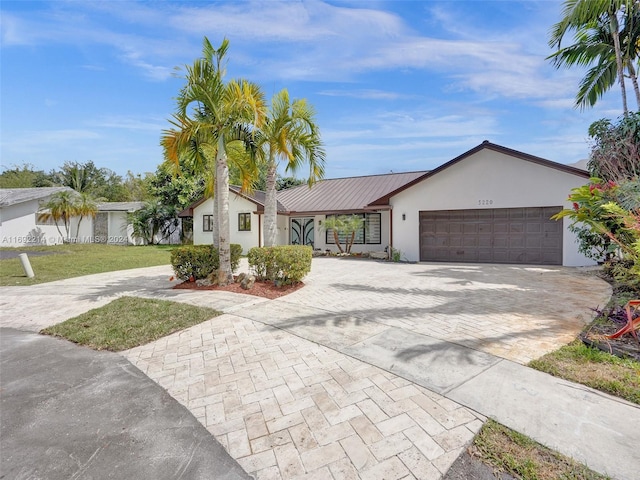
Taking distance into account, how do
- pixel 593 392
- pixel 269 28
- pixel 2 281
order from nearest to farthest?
pixel 593 392 → pixel 269 28 → pixel 2 281

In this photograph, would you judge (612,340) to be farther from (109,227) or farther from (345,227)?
(109,227)

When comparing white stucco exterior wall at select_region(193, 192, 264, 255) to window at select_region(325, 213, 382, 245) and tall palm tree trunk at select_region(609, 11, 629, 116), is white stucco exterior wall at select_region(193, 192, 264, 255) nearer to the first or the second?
window at select_region(325, 213, 382, 245)

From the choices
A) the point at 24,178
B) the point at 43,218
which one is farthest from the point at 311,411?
the point at 24,178

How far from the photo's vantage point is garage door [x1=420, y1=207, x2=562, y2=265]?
41.4 feet

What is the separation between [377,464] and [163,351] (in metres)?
3.63

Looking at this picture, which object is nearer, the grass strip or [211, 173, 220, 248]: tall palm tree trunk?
the grass strip

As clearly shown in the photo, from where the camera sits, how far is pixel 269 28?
9.23 metres

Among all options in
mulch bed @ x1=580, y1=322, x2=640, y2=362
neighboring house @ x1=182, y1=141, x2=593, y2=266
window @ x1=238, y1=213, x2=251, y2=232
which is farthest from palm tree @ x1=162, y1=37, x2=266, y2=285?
window @ x1=238, y1=213, x2=251, y2=232

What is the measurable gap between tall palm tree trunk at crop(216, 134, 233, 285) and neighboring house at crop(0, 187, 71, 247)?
933 inches

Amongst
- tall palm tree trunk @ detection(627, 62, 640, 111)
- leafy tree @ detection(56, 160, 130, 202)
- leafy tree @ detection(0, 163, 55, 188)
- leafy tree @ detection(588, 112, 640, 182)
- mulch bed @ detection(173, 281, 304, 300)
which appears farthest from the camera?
leafy tree @ detection(0, 163, 55, 188)

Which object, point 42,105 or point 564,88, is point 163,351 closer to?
point 42,105

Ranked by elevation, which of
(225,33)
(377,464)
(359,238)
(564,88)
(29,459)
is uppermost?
(564,88)

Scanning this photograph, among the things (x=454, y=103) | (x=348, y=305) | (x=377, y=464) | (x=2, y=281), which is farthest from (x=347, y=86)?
(x=2, y=281)

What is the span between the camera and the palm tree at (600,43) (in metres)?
9.48
